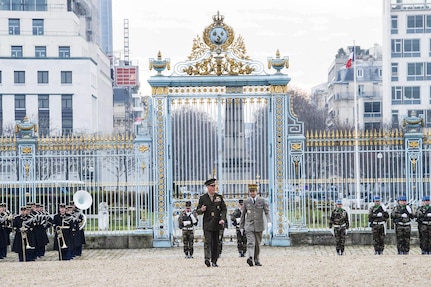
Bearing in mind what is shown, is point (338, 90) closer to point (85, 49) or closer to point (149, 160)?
point (85, 49)

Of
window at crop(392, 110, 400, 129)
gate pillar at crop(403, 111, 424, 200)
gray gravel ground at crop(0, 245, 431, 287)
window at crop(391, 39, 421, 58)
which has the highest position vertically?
window at crop(391, 39, 421, 58)

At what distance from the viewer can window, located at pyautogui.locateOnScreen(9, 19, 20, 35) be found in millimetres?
80625

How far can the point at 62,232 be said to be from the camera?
25.7m

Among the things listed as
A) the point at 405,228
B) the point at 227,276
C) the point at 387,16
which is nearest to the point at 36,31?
the point at 387,16

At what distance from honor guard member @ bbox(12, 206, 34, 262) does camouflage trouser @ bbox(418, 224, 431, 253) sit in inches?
369

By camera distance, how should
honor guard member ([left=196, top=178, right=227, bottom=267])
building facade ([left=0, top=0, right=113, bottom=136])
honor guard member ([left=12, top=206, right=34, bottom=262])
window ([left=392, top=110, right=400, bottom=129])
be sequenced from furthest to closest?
1. building facade ([left=0, top=0, right=113, bottom=136])
2. window ([left=392, top=110, right=400, bottom=129])
3. honor guard member ([left=12, top=206, right=34, bottom=262])
4. honor guard member ([left=196, top=178, right=227, bottom=267])

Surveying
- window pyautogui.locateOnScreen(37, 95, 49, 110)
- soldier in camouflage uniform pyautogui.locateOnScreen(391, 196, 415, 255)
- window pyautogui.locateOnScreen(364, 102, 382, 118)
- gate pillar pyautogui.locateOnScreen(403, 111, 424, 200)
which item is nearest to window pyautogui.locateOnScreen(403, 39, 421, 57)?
window pyautogui.locateOnScreen(364, 102, 382, 118)

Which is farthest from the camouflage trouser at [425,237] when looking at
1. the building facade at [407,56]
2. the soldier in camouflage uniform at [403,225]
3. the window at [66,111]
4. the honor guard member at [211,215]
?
the window at [66,111]

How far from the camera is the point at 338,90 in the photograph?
107 metres

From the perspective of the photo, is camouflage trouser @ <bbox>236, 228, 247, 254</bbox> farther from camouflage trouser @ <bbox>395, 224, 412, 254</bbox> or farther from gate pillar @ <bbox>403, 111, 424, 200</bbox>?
gate pillar @ <bbox>403, 111, 424, 200</bbox>

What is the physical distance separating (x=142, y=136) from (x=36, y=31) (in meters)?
56.0

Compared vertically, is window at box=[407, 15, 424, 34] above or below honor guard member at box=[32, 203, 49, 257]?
above

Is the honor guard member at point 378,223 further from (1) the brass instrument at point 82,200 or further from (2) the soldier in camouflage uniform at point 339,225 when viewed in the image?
(1) the brass instrument at point 82,200

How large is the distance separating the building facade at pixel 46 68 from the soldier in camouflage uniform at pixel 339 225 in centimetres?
5188
